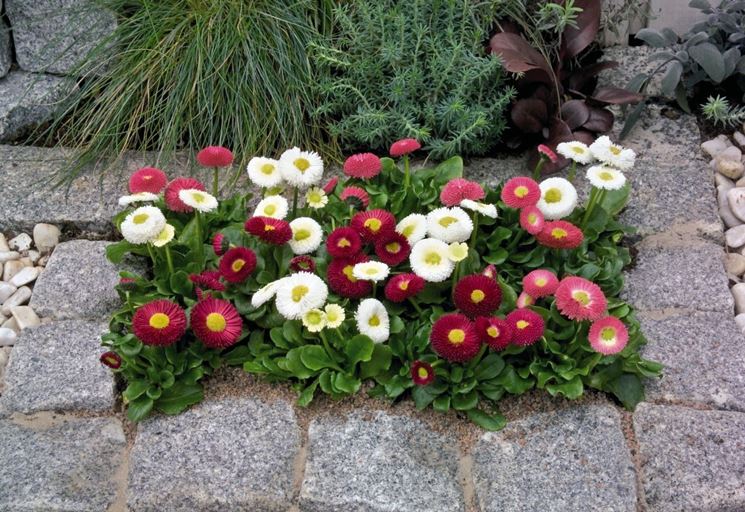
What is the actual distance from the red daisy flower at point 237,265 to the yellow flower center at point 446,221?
1.58 feet

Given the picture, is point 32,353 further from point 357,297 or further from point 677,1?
point 677,1

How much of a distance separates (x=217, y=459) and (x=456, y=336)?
2.07 ft

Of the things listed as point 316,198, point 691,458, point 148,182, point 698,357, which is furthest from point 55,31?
point 691,458

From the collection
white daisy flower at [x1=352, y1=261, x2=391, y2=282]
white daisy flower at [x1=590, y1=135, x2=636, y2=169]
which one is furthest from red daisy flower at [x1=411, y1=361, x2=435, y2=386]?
white daisy flower at [x1=590, y1=135, x2=636, y2=169]

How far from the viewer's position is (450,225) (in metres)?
2.16

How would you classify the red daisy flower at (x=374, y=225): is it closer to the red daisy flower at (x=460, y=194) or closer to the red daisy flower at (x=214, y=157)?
the red daisy flower at (x=460, y=194)

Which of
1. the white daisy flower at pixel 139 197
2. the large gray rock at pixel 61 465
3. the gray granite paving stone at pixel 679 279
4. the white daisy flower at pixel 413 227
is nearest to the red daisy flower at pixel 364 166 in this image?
the white daisy flower at pixel 413 227

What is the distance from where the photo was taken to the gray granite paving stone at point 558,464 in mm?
1933

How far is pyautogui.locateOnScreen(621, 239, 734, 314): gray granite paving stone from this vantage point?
2396mm

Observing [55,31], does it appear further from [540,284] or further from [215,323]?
[540,284]

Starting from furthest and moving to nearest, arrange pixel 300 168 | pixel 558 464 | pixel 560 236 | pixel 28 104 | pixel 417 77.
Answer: pixel 28 104, pixel 417 77, pixel 300 168, pixel 560 236, pixel 558 464

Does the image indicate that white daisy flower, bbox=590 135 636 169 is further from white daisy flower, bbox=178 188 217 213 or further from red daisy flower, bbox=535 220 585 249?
white daisy flower, bbox=178 188 217 213

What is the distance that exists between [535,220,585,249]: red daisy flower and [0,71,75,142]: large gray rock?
179 centimetres

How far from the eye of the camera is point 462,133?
265cm
